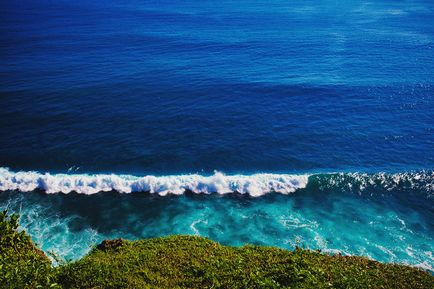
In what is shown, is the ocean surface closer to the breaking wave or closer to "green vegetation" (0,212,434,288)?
the breaking wave

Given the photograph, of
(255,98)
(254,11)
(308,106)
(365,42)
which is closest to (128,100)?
(255,98)

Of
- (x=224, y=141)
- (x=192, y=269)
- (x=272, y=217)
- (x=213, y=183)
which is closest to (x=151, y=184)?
(x=213, y=183)

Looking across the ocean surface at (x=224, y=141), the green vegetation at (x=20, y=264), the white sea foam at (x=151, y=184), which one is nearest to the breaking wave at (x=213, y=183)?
the white sea foam at (x=151, y=184)

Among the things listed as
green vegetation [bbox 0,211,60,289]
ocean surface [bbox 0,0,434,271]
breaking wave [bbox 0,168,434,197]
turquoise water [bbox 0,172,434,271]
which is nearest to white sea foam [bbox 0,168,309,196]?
breaking wave [bbox 0,168,434,197]

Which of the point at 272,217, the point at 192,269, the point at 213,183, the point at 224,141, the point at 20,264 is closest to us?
the point at 20,264

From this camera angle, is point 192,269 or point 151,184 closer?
point 192,269

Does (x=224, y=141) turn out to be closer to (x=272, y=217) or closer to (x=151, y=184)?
(x=151, y=184)

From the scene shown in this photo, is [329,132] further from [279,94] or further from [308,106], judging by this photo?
[279,94]

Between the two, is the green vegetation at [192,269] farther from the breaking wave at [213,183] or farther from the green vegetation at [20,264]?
the breaking wave at [213,183]

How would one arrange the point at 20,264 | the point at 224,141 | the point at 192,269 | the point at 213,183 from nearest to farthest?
the point at 20,264, the point at 192,269, the point at 213,183, the point at 224,141
